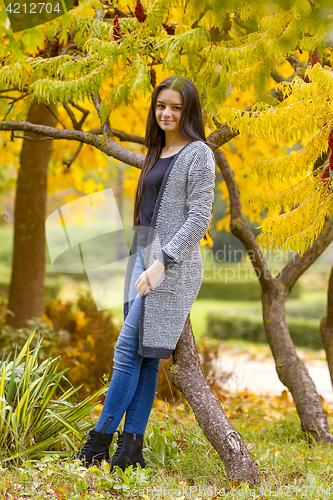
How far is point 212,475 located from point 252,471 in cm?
24

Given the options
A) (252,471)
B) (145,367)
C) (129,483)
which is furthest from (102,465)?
(252,471)

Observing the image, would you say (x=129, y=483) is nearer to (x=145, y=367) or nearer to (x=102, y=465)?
(x=102, y=465)

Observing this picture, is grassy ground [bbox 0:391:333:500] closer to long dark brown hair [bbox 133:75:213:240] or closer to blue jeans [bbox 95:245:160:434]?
blue jeans [bbox 95:245:160:434]

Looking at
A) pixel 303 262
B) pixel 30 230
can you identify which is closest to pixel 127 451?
pixel 303 262

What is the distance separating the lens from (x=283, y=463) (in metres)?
2.52

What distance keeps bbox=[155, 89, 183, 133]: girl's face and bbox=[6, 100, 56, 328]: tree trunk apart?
301 centimetres

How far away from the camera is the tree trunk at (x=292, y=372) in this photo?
3.21 metres

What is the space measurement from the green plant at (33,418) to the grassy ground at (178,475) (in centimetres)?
11

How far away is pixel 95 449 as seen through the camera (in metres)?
2.18

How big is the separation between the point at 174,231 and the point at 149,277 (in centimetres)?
25

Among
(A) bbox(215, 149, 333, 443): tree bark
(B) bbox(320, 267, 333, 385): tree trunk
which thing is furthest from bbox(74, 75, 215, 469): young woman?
(B) bbox(320, 267, 333, 385): tree trunk

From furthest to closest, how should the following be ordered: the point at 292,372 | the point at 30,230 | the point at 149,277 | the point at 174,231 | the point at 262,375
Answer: the point at 262,375
the point at 30,230
the point at 292,372
the point at 174,231
the point at 149,277

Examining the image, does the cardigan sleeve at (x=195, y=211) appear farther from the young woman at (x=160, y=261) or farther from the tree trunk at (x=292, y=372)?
the tree trunk at (x=292, y=372)

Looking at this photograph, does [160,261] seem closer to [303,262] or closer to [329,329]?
[303,262]
